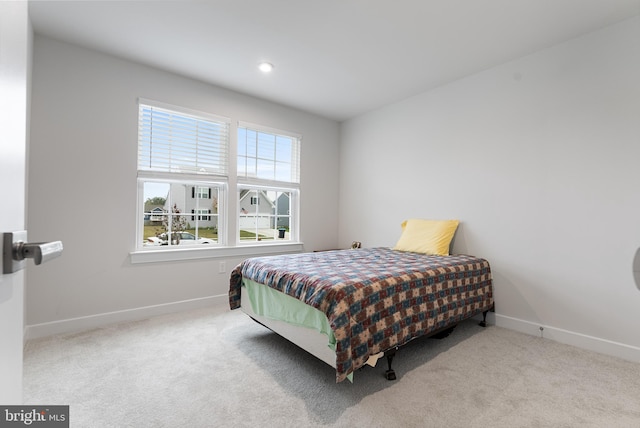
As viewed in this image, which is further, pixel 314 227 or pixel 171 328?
pixel 314 227

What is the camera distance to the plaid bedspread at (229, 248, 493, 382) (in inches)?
67.4

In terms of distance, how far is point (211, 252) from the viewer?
3.41 metres

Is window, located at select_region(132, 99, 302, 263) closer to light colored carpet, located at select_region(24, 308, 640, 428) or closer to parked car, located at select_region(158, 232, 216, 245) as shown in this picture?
parked car, located at select_region(158, 232, 216, 245)

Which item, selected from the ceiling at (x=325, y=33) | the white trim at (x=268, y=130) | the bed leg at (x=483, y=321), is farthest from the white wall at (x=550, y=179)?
the white trim at (x=268, y=130)

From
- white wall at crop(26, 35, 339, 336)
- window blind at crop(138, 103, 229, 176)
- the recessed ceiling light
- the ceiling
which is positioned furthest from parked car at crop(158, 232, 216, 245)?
the recessed ceiling light

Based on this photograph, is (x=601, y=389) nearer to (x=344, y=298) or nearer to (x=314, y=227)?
(x=344, y=298)

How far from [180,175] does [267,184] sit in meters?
1.08

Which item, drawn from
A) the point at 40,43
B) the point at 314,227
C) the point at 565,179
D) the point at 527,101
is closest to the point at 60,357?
the point at 40,43

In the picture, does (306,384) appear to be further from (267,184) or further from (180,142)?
(180,142)

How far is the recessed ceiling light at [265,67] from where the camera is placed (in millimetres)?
2943

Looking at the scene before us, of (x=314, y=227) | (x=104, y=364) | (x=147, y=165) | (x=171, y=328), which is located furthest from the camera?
(x=314, y=227)

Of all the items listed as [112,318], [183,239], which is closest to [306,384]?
[112,318]

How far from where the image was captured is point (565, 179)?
253 centimetres

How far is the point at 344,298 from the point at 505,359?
1.49 meters
